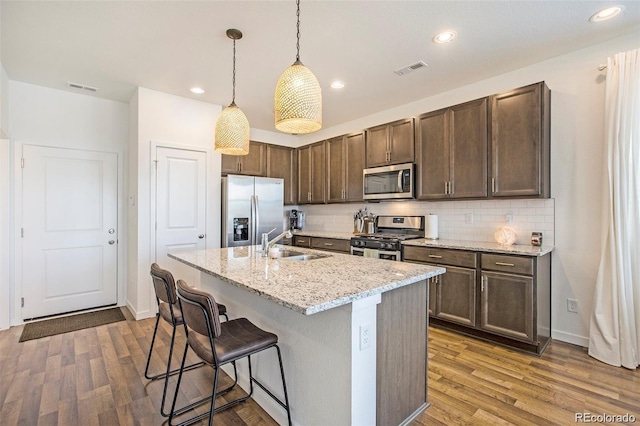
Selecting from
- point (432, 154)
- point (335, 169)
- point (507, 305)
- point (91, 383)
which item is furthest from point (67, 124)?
point (507, 305)

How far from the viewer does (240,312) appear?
2.27 metres

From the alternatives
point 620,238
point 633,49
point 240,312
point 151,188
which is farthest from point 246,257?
point 633,49

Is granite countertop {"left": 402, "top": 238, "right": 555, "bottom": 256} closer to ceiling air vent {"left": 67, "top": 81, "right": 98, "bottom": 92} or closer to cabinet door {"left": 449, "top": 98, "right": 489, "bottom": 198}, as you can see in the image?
cabinet door {"left": 449, "top": 98, "right": 489, "bottom": 198}

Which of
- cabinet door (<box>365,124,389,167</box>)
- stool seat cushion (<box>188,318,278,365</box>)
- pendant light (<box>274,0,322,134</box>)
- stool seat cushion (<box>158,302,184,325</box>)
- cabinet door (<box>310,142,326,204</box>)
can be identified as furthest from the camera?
cabinet door (<box>310,142,326,204</box>)

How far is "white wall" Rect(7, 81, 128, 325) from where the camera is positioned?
3.50 m

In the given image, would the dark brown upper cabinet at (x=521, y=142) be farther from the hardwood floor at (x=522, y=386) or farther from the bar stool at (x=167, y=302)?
the bar stool at (x=167, y=302)

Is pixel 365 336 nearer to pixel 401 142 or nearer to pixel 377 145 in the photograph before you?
pixel 401 142

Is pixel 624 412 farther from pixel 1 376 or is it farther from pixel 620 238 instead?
pixel 1 376

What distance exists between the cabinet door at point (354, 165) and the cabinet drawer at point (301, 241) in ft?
2.91

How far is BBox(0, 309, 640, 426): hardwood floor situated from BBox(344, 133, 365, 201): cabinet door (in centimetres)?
224

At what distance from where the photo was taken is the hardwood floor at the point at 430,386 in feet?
6.26

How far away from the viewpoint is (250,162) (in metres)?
4.93

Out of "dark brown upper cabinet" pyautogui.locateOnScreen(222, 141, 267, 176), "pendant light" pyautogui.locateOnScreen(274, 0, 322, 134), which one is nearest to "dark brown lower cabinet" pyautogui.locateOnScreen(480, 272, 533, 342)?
"pendant light" pyautogui.locateOnScreen(274, 0, 322, 134)

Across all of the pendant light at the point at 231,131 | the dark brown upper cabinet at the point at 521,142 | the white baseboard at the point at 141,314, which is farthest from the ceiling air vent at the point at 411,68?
the white baseboard at the point at 141,314
